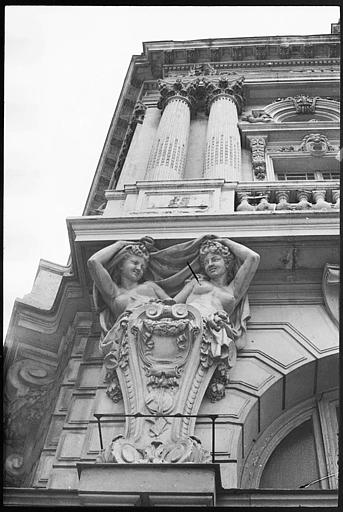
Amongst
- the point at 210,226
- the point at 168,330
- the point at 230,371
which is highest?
the point at 210,226

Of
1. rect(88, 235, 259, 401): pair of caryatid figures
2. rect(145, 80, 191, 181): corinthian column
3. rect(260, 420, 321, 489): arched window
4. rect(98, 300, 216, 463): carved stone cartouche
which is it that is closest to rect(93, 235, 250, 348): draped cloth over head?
rect(88, 235, 259, 401): pair of caryatid figures

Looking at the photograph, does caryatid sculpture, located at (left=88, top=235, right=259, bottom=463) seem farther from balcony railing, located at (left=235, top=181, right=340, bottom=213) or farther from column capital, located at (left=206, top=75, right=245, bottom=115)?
column capital, located at (left=206, top=75, right=245, bottom=115)

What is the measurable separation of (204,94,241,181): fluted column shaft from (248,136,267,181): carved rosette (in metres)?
Answer: 0.49

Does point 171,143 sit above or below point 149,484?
above

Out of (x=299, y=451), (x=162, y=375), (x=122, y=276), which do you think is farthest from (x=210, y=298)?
(x=299, y=451)

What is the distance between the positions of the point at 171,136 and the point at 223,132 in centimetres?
133

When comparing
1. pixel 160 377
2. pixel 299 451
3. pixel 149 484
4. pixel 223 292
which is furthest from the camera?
pixel 223 292

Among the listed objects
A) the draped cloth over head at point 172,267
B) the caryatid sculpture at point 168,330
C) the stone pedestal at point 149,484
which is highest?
the draped cloth over head at point 172,267

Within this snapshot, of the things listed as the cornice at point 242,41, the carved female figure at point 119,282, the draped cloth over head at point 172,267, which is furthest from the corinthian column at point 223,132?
the carved female figure at point 119,282

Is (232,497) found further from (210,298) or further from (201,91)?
(201,91)

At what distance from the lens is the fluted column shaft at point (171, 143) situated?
15.4 meters

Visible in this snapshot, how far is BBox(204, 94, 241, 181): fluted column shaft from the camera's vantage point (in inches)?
608

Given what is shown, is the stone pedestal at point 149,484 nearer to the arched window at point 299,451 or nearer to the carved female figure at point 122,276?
the arched window at point 299,451

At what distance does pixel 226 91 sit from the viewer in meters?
20.3
